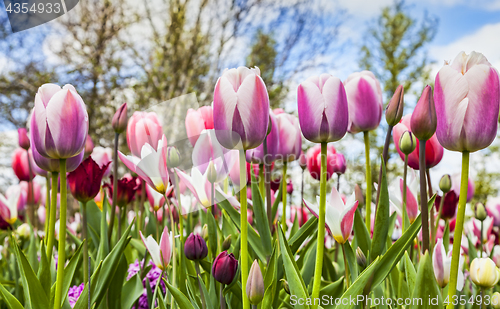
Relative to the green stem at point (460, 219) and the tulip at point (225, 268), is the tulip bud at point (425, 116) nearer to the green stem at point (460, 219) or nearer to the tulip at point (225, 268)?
the green stem at point (460, 219)

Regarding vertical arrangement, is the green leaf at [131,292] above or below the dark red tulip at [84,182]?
below

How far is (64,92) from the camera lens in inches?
28.9

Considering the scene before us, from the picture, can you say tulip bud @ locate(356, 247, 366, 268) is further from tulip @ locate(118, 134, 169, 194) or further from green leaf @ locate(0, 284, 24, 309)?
green leaf @ locate(0, 284, 24, 309)

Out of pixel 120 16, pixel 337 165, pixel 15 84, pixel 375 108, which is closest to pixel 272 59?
pixel 120 16

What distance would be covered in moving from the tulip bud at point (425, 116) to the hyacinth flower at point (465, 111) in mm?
34

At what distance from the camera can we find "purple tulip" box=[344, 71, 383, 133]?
2.98 feet

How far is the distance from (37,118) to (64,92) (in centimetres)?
7

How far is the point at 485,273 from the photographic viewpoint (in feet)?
2.62

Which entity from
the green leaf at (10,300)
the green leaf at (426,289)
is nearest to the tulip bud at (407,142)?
the green leaf at (426,289)

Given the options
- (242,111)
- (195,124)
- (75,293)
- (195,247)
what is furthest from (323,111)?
(75,293)

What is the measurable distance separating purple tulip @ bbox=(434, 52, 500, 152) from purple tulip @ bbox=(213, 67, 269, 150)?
29cm

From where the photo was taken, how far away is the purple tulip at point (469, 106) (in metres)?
0.58

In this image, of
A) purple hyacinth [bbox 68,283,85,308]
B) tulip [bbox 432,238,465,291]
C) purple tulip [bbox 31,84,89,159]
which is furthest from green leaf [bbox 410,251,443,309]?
purple hyacinth [bbox 68,283,85,308]

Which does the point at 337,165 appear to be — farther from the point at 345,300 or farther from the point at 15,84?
the point at 15,84
